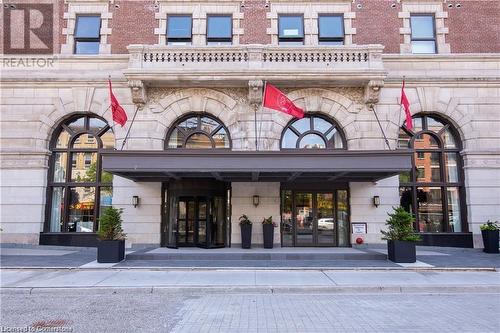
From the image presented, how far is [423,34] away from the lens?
1797 cm

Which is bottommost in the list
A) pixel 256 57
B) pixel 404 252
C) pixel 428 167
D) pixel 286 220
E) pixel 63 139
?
pixel 404 252

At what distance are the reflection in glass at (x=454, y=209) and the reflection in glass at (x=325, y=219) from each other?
5.52 m

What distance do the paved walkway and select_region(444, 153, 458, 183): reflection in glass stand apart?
351 cm

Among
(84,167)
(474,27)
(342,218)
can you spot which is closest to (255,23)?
(342,218)

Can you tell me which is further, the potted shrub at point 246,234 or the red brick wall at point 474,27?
the red brick wall at point 474,27

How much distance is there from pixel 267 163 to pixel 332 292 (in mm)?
5256

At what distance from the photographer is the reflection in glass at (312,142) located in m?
17.1

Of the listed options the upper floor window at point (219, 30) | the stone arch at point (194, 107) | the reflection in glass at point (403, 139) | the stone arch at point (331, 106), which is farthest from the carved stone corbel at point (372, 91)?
the upper floor window at point (219, 30)

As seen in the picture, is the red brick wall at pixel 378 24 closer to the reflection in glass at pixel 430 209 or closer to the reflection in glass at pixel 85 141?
the reflection in glass at pixel 430 209

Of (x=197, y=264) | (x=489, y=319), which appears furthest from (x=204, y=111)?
(x=489, y=319)

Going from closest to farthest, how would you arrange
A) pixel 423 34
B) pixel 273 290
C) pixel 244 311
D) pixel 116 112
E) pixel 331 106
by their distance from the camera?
1. pixel 244 311
2. pixel 273 290
3. pixel 116 112
4. pixel 331 106
5. pixel 423 34

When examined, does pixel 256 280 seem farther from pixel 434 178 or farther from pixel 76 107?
pixel 76 107

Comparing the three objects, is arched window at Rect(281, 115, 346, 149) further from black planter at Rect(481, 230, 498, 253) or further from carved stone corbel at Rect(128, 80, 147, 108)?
black planter at Rect(481, 230, 498, 253)

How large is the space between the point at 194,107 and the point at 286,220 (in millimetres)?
6679
